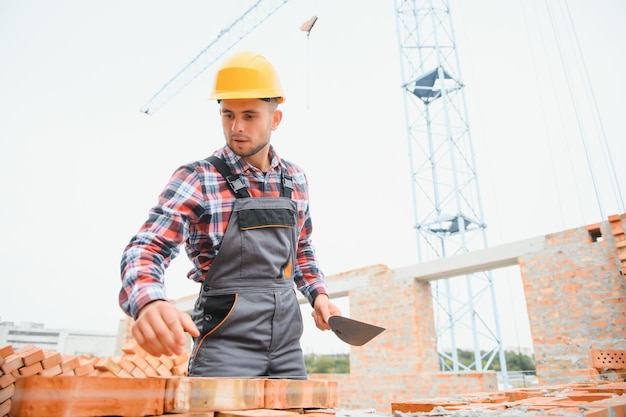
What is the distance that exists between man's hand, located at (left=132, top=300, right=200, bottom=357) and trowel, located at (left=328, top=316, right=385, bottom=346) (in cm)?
66

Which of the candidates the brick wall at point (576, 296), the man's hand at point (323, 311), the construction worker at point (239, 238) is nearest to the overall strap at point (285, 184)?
the construction worker at point (239, 238)

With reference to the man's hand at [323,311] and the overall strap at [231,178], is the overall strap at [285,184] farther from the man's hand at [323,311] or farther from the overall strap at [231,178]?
the man's hand at [323,311]

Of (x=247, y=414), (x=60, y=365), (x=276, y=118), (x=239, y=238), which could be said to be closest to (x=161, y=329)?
(x=247, y=414)

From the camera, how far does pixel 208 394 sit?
2.83 feet

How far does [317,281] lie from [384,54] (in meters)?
17.8

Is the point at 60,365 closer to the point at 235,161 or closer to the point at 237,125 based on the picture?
the point at 235,161

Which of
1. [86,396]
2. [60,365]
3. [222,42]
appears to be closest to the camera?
[86,396]

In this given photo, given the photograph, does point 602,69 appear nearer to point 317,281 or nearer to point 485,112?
point 485,112

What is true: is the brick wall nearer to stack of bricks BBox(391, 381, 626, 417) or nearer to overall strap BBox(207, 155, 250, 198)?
stack of bricks BBox(391, 381, 626, 417)

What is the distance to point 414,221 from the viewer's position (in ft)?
37.4

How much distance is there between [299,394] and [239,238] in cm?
56

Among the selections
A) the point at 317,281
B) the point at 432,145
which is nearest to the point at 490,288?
the point at 432,145

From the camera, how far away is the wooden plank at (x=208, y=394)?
821 millimetres

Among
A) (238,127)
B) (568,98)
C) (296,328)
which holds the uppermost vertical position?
(568,98)
